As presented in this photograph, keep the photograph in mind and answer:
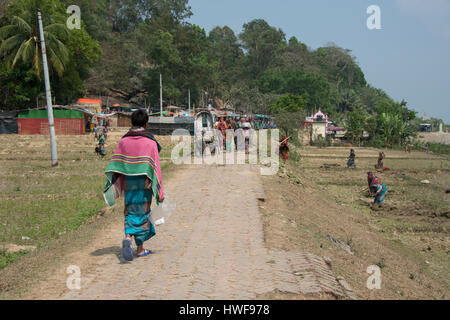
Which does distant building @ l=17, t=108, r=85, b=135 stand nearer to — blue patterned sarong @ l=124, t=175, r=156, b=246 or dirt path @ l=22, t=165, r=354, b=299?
dirt path @ l=22, t=165, r=354, b=299

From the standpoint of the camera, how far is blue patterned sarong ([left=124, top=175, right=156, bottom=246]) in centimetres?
540

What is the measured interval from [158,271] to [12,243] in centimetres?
422

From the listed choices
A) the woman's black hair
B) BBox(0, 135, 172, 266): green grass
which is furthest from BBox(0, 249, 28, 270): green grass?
the woman's black hair

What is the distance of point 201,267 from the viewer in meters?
5.18

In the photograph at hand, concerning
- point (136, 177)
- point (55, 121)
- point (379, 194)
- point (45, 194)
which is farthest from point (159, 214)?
point (55, 121)

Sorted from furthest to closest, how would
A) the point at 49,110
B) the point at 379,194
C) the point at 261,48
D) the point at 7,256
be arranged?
1. the point at 261,48
2. the point at 49,110
3. the point at 379,194
4. the point at 7,256

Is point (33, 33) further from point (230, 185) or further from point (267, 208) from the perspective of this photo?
point (267, 208)

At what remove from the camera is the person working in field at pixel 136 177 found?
5.35 m

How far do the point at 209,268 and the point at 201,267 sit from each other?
105 mm

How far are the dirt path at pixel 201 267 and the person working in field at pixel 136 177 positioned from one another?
1.50ft

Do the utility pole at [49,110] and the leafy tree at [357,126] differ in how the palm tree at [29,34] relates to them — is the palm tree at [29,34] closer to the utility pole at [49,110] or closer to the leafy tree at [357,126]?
the utility pole at [49,110]

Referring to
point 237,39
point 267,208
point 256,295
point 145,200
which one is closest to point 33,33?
point 267,208

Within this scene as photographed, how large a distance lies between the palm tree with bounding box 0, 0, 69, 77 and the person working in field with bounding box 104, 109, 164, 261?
21433 mm

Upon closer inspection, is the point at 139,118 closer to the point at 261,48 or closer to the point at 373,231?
the point at 373,231
